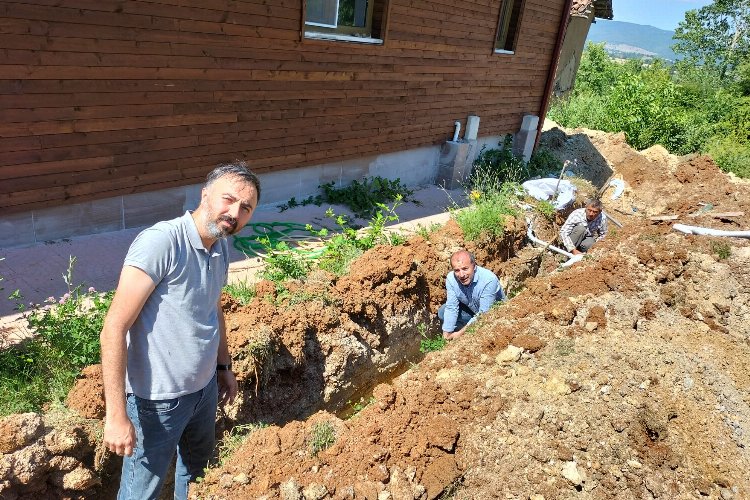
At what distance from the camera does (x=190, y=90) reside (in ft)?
18.5

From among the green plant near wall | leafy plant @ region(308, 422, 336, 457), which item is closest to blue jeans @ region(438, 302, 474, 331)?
leafy plant @ region(308, 422, 336, 457)

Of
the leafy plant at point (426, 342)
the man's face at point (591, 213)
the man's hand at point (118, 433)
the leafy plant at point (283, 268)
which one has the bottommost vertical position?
the leafy plant at point (426, 342)

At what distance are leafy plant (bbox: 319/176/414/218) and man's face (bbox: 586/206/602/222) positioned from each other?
256 cm

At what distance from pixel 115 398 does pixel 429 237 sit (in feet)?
14.9

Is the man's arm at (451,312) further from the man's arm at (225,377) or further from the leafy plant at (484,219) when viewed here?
the man's arm at (225,377)

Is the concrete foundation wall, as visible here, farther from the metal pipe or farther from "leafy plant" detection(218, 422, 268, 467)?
"leafy plant" detection(218, 422, 268, 467)

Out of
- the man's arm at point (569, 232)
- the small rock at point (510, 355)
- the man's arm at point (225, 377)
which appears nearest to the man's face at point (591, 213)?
the man's arm at point (569, 232)

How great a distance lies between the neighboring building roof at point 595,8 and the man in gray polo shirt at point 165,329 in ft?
73.2

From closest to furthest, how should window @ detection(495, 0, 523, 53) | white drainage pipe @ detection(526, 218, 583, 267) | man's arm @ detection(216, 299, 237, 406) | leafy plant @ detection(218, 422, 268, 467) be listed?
1. man's arm @ detection(216, 299, 237, 406)
2. leafy plant @ detection(218, 422, 268, 467)
3. white drainage pipe @ detection(526, 218, 583, 267)
4. window @ detection(495, 0, 523, 53)

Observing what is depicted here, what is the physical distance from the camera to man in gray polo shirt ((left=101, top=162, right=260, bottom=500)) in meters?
2.08

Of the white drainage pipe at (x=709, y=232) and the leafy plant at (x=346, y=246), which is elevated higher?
the white drainage pipe at (x=709, y=232)

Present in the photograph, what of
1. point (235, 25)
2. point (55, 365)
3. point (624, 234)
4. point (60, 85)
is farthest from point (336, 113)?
point (55, 365)

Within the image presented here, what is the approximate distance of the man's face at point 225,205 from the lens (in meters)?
2.31

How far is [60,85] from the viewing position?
4652 millimetres
